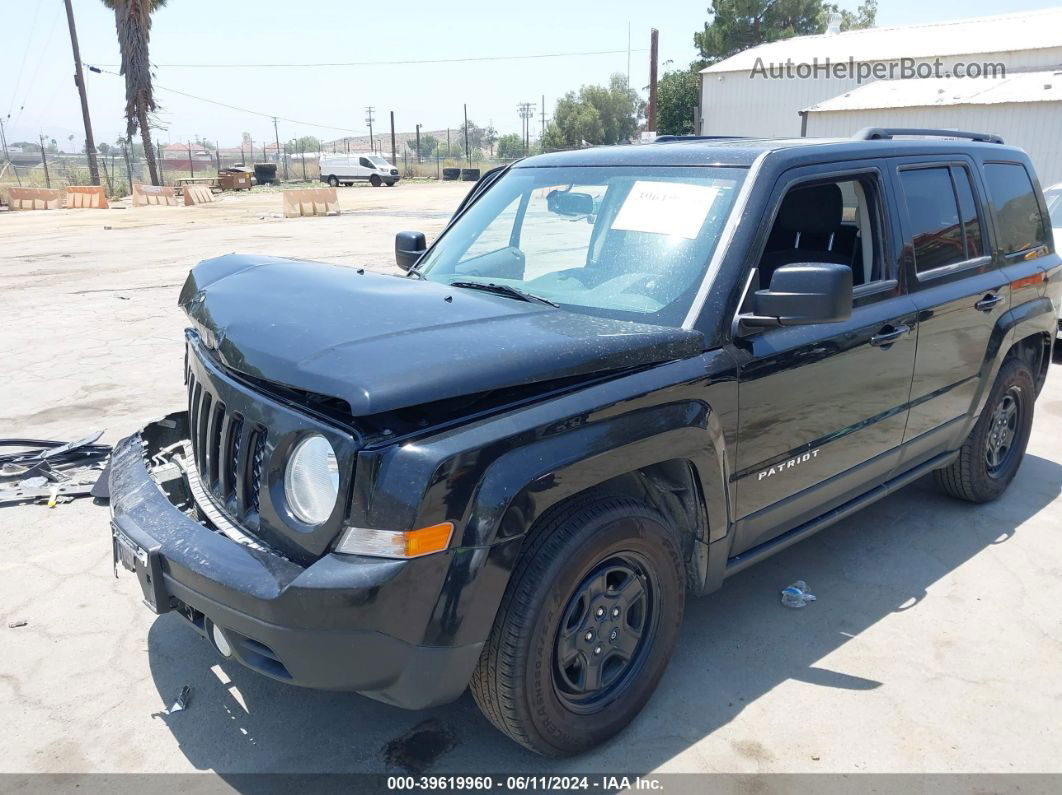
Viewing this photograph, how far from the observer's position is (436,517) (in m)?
2.15

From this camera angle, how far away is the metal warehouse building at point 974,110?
19078 millimetres

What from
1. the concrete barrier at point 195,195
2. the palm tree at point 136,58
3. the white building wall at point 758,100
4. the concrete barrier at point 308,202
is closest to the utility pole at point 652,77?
the white building wall at point 758,100

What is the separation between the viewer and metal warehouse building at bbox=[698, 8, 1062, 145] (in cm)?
2748

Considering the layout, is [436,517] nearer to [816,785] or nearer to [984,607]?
[816,785]

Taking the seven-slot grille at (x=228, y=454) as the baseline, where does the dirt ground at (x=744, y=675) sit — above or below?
below

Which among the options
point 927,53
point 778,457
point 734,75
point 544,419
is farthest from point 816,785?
point 734,75

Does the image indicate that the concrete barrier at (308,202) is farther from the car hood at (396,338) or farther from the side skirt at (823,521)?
the side skirt at (823,521)

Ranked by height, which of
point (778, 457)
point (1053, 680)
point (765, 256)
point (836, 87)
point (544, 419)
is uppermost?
point (836, 87)

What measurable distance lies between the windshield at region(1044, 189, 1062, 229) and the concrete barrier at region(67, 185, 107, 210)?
32269 millimetres

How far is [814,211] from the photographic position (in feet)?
12.3

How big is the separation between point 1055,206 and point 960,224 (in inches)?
229

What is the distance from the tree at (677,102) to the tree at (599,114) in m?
34.6

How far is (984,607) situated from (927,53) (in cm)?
3228

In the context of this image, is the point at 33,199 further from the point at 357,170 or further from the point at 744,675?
the point at 744,675
